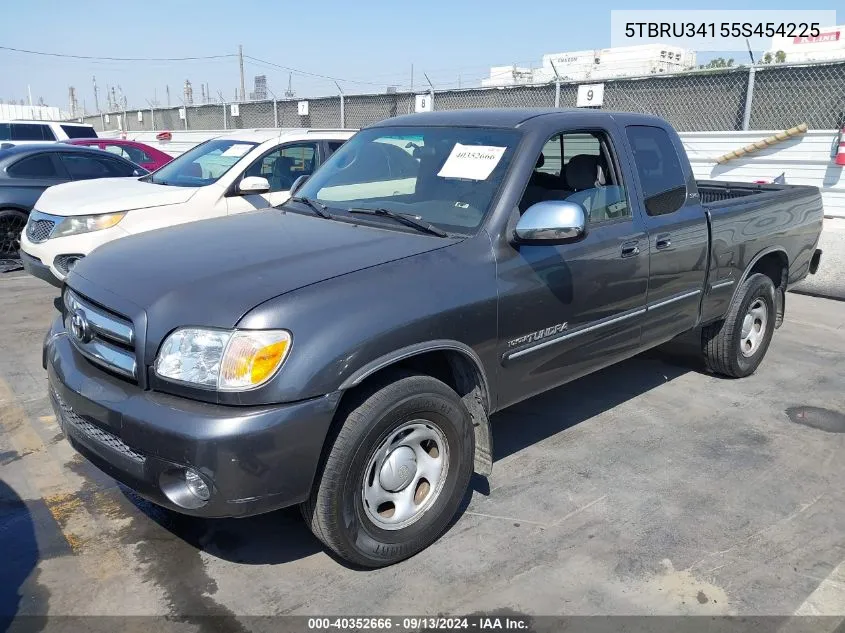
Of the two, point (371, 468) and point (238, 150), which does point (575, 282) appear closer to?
point (371, 468)

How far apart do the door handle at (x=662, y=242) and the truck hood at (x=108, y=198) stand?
4451 millimetres

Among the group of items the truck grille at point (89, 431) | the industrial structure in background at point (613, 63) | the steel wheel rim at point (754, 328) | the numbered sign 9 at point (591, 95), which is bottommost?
the steel wheel rim at point (754, 328)

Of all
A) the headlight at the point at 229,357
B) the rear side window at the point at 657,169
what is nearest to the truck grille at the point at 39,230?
the headlight at the point at 229,357

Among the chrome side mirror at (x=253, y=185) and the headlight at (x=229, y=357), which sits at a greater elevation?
the chrome side mirror at (x=253, y=185)

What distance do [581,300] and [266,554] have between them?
200cm

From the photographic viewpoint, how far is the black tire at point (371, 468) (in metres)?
2.78

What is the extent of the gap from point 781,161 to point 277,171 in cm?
676

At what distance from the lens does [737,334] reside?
17.5 feet

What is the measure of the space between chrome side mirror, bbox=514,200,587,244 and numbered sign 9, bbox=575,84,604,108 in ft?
28.6

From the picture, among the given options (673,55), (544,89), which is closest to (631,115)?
(544,89)

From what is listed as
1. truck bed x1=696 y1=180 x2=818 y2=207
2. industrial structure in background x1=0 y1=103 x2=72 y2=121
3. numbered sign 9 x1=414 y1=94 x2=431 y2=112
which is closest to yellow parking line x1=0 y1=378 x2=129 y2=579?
truck bed x1=696 y1=180 x2=818 y2=207

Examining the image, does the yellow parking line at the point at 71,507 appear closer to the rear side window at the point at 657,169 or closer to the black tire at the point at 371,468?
the black tire at the point at 371,468

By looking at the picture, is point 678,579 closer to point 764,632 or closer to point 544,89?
point 764,632

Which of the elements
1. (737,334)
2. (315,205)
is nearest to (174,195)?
(315,205)
